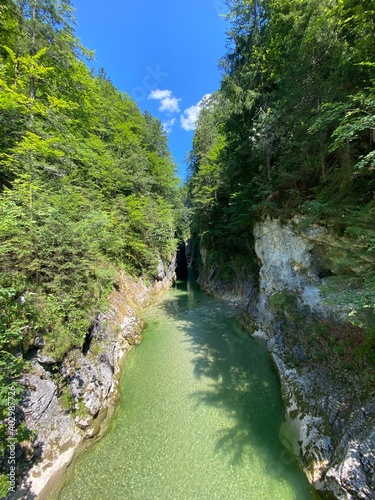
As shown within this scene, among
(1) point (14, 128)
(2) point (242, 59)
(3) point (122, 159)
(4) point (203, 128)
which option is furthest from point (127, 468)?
(4) point (203, 128)

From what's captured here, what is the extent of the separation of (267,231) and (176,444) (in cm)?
793

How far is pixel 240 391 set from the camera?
19.3 feet

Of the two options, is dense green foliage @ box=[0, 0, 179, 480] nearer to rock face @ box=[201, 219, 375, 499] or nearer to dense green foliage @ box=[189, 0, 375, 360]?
rock face @ box=[201, 219, 375, 499]

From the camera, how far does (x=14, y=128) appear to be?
582 cm

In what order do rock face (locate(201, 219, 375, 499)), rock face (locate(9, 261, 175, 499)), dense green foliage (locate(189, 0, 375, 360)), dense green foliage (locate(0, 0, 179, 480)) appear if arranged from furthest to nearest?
1. dense green foliage (locate(0, 0, 179, 480))
2. dense green foliage (locate(189, 0, 375, 360))
3. rock face (locate(9, 261, 175, 499))
4. rock face (locate(201, 219, 375, 499))

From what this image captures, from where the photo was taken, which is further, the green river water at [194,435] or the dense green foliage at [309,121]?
the dense green foliage at [309,121]

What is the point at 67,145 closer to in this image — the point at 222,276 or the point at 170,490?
the point at 170,490

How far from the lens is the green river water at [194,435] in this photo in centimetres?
362

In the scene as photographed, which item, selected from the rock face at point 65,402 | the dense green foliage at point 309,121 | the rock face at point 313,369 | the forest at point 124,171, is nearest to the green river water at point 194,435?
the rock face at point 65,402

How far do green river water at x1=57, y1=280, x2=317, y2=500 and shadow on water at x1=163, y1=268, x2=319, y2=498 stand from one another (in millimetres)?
22

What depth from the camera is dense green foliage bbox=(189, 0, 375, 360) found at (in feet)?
13.5

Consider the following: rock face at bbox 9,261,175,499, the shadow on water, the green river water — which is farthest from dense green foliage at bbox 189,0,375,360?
rock face at bbox 9,261,175,499

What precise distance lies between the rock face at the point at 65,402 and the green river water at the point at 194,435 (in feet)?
1.20

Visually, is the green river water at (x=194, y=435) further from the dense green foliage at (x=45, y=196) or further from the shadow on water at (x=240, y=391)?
the dense green foliage at (x=45, y=196)
